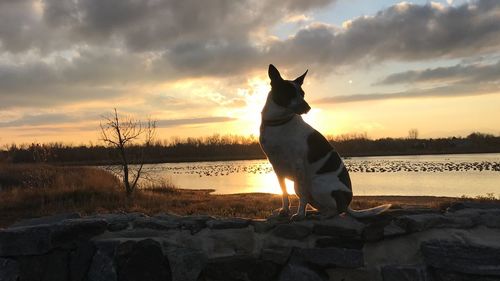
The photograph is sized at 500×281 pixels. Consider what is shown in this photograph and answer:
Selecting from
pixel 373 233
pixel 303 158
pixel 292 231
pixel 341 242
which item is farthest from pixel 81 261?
pixel 373 233

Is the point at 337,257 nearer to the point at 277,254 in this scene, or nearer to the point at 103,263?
the point at 277,254

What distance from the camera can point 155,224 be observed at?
14.4 feet

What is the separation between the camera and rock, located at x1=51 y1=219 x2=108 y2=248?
4.17 meters

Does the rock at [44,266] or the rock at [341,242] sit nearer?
the rock at [341,242]

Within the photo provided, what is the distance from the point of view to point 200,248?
13.5ft

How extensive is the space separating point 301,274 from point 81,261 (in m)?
2.00

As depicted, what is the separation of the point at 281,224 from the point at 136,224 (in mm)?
1424

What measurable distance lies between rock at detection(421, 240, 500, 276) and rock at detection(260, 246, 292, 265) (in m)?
1.14

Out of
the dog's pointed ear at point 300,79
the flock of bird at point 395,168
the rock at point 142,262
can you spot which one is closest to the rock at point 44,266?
the rock at point 142,262

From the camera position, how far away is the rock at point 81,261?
4152 mm

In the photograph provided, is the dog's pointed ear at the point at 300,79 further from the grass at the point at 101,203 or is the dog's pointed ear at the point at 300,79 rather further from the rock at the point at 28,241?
the grass at the point at 101,203

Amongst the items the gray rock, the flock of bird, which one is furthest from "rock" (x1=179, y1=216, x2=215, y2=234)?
the flock of bird

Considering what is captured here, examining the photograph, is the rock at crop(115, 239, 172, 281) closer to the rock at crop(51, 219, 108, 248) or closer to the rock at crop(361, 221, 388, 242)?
the rock at crop(51, 219, 108, 248)

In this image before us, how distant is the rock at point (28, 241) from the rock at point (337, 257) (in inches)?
93.8
